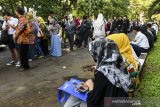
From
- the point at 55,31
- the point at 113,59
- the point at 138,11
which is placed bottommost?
the point at 138,11

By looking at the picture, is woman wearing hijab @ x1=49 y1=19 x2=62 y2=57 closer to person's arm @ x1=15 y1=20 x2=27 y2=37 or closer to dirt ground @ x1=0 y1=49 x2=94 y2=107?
dirt ground @ x1=0 y1=49 x2=94 y2=107

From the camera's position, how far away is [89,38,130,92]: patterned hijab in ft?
14.6

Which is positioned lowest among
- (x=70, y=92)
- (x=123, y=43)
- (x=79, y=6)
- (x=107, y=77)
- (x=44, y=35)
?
(x=79, y=6)

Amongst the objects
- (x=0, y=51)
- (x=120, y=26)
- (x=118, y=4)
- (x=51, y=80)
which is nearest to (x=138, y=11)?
(x=118, y=4)

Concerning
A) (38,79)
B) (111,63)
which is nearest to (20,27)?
(38,79)

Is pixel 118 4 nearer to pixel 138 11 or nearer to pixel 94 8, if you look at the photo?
pixel 94 8

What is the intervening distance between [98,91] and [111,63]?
1.38 feet

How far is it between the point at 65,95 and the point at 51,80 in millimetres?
3806

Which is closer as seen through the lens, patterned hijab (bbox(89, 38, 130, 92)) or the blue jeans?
patterned hijab (bbox(89, 38, 130, 92))

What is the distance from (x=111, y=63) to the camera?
14.7 ft

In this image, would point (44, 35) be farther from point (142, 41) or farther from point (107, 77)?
point (107, 77)

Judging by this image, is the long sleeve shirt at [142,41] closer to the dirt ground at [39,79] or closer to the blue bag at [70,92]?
the dirt ground at [39,79]

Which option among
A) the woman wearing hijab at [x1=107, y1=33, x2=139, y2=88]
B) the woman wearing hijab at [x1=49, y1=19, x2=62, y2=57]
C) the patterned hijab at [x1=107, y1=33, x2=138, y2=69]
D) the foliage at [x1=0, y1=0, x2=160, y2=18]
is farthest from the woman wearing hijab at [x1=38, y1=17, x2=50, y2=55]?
the foliage at [x1=0, y1=0, x2=160, y2=18]

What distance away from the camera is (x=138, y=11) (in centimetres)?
6912
